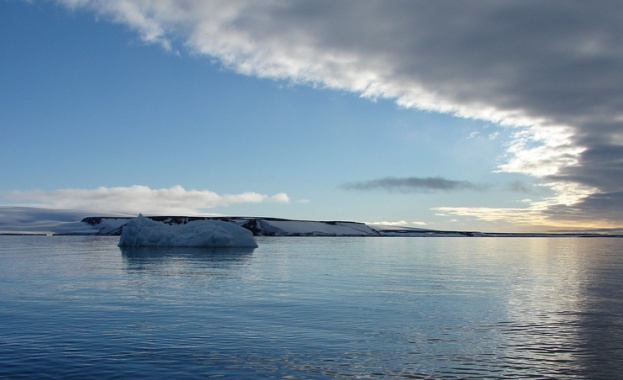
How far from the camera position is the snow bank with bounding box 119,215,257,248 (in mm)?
48091

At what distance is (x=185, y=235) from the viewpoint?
160ft

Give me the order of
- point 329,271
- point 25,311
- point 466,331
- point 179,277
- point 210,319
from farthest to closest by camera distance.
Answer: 1. point 329,271
2. point 179,277
3. point 25,311
4. point 210,319
5. point 466,331

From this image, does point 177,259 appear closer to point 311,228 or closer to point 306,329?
point 306,329

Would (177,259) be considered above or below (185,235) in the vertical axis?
below

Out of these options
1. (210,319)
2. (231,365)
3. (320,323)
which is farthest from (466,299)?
(231,365)

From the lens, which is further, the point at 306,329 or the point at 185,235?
the point at 185,235

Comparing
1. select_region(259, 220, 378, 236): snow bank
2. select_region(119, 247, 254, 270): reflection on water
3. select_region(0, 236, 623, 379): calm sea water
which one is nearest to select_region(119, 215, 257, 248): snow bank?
select_region(119, 247, 254, 270): reflection on water

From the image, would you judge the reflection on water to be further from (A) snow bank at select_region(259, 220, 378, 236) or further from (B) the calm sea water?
(A) snow bank at select_region(259, 220, 378, 236)

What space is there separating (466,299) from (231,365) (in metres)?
10.2

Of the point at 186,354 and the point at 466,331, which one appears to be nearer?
the point at 186,354

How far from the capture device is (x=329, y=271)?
25922 mm

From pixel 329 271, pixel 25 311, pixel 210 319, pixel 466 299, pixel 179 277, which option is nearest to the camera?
pixel 210 319

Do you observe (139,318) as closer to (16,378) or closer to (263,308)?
(263,308)

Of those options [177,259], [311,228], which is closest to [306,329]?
[177,259]
